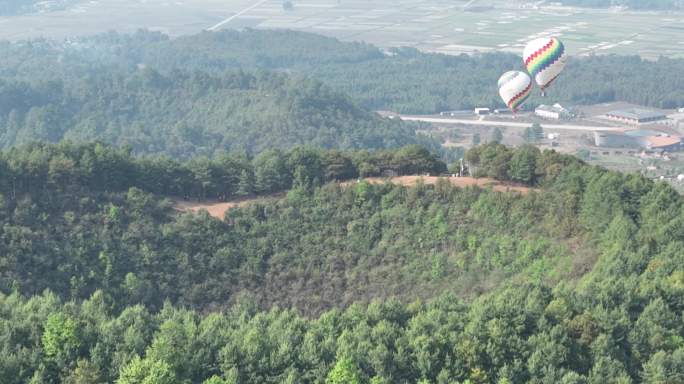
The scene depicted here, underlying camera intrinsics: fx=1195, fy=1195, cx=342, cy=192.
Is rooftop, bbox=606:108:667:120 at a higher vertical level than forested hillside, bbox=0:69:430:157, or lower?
lower

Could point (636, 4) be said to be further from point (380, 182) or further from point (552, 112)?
point (380, 182)

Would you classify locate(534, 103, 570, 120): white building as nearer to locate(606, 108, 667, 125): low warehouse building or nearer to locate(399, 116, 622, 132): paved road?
locate(399, 116, 622, 132): paved road

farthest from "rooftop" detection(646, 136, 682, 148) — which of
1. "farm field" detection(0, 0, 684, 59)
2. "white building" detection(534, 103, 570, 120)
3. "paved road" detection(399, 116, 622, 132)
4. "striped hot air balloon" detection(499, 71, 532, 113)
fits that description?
"farm field" detection(0, 0, 684, 59)

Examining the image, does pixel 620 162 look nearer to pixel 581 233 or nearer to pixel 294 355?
pixel 581 233

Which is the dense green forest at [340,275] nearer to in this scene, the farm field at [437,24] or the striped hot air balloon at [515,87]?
the striped hot air balloon at [515,87]

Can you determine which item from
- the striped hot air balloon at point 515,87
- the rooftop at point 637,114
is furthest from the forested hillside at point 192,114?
the striped hot air balloon at point 515,87

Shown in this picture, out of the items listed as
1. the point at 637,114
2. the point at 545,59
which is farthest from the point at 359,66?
the point at 545,59

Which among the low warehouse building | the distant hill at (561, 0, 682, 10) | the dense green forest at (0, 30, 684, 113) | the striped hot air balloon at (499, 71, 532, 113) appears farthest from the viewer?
the distant hill at (561, 0, 682, 10)
